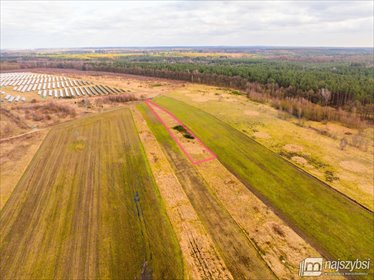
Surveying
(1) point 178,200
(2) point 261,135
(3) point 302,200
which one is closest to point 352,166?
(3) point 302,200

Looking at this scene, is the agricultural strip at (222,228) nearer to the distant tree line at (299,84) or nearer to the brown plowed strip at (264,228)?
the brown plowed strip at (264,228)

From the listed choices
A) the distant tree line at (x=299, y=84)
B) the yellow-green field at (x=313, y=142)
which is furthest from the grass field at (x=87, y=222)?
the distant tree line at (x=299, y=84)

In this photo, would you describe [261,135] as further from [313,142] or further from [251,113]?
[251,113]

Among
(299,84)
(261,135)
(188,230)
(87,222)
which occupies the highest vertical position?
(299,84)

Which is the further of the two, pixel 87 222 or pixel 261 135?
pixel 261 135

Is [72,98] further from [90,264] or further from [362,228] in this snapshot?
[362,228]

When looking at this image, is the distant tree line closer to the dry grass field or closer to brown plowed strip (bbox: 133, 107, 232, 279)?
the dry grass field

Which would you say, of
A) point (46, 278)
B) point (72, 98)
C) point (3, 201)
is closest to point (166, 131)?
point (3, 201)
